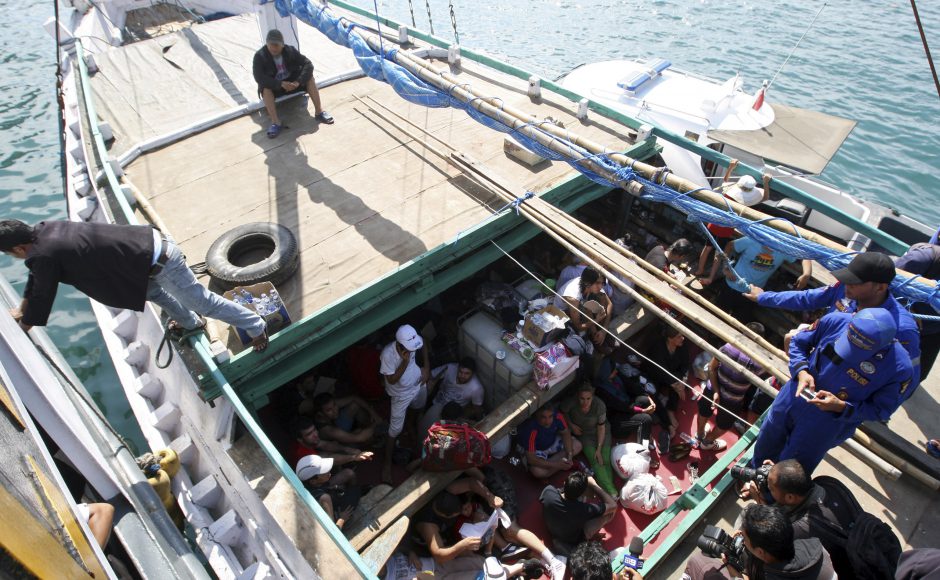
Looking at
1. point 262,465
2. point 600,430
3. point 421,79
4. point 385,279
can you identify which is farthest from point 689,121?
point 262,465

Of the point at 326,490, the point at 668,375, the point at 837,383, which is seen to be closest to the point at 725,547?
the point at 837,383

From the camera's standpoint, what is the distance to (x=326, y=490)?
467 cm

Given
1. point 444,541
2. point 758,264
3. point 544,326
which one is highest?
point 758,264

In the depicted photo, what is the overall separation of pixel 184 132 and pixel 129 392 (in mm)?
3889

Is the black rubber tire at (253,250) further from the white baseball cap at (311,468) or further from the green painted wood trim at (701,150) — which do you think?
the green painted wood trim at (701,150)

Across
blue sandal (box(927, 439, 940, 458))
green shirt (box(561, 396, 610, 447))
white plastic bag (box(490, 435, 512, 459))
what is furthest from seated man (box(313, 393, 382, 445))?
blue sandal (box(927, 439, 940, 458))

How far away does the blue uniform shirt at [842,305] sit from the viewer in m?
3.64

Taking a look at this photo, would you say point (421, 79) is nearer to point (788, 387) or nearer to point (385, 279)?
point (385, 279)

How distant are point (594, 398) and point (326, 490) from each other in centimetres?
303

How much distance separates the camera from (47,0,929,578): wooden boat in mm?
4211

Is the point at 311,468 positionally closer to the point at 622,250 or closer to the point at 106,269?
the point at 106,269

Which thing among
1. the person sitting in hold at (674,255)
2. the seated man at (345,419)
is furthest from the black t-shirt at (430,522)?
the person sitting in hold at (674,255)

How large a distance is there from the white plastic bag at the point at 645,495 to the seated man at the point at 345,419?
278 cm

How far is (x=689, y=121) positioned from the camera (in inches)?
415
